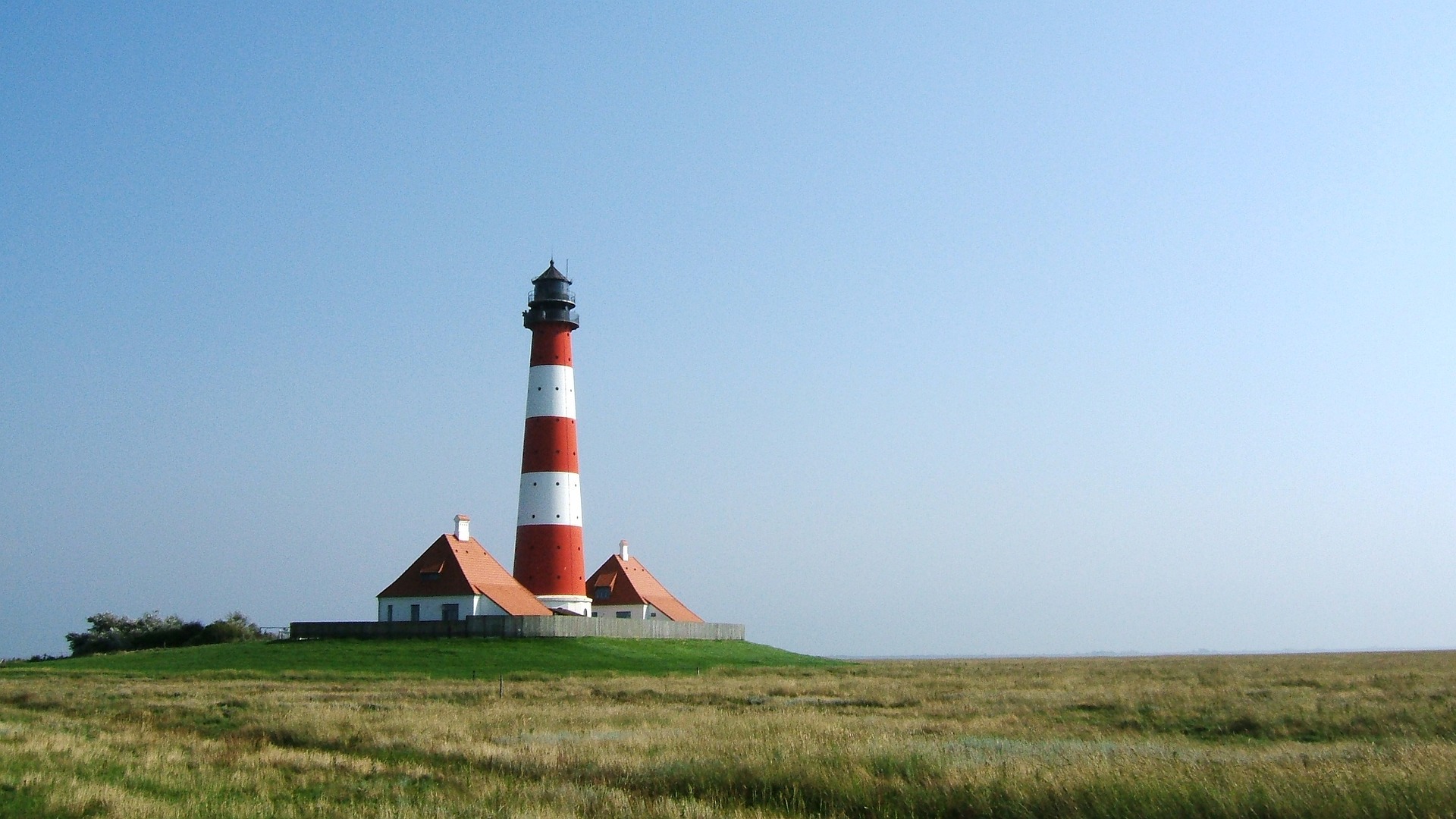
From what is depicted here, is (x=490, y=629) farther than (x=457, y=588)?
No

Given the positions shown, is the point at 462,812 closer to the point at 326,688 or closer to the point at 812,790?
the point at 812,790

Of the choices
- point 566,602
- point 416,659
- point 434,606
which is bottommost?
point 416,659

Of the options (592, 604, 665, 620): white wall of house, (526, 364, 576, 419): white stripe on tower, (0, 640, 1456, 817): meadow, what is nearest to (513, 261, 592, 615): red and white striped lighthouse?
(526, 364, 576, 419): white stripe on tower

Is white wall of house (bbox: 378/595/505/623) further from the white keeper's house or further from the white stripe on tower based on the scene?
the white stripe on tower

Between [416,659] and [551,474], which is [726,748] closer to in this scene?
[416,659]

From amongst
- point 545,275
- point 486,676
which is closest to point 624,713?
point 486,676

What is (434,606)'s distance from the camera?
195 feet

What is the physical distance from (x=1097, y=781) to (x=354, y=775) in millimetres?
10058

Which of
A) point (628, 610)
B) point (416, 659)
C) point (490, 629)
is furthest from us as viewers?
point (628, 610)

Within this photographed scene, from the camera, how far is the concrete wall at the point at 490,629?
54.0 m

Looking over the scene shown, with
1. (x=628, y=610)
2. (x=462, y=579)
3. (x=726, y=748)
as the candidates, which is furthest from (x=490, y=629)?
(x=726, y=748)

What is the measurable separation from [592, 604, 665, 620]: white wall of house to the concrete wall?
7.50m

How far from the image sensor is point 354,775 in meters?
17.3

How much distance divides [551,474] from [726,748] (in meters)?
39.5
